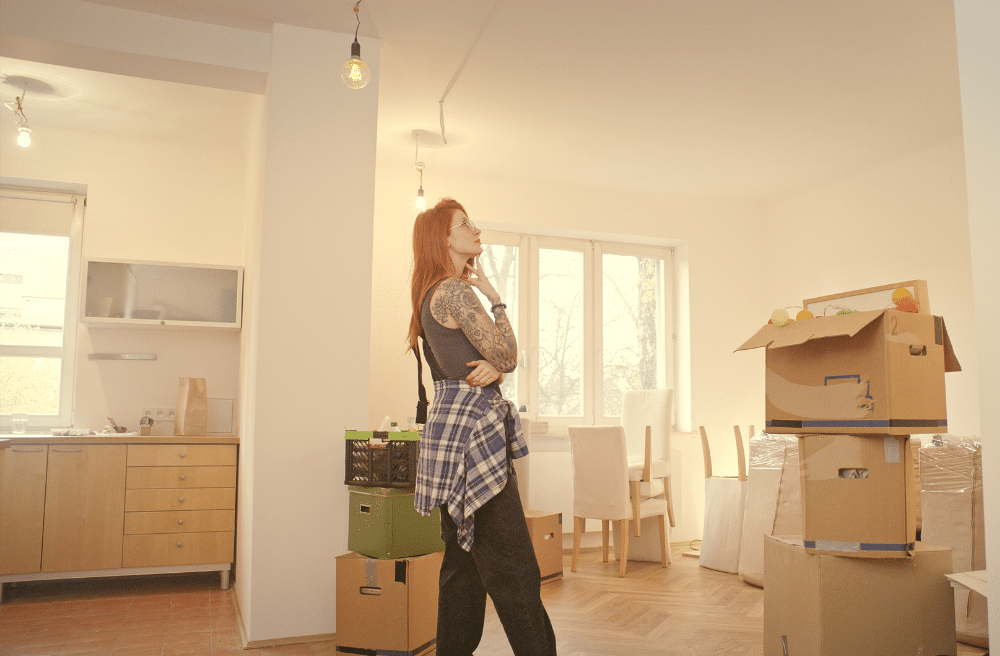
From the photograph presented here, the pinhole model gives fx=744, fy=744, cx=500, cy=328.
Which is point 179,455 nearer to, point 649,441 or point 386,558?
point 386,558

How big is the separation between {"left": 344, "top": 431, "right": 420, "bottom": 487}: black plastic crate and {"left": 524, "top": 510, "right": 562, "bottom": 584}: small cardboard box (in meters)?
1.42

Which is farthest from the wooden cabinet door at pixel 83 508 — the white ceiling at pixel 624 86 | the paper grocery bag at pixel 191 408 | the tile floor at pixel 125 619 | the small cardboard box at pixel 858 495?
the small cardboard box at pixel 858 495

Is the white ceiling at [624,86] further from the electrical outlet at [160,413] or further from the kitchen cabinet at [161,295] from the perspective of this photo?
the electrical outlet at [160,413]

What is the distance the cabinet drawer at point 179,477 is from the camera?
391cm

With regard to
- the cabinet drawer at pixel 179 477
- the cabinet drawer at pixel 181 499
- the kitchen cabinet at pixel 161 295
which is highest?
the kitchen cabinet at pixel 161 295

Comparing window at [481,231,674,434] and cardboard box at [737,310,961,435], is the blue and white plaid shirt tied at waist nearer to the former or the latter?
cardboard box at [737,310,961,435]

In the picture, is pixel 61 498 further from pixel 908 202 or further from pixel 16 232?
pixel 908 202

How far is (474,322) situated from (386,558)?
1.26 meters

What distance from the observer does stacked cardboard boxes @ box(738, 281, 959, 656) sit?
2113 mm

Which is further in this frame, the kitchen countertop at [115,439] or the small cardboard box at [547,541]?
the small cardboard box at [547,541]

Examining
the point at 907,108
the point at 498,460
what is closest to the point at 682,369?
the point at 907,108

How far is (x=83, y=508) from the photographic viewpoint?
12.5 feet

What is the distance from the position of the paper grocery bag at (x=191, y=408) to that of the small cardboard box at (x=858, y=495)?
10.8 ft

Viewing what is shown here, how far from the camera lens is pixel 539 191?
17.8 feet
